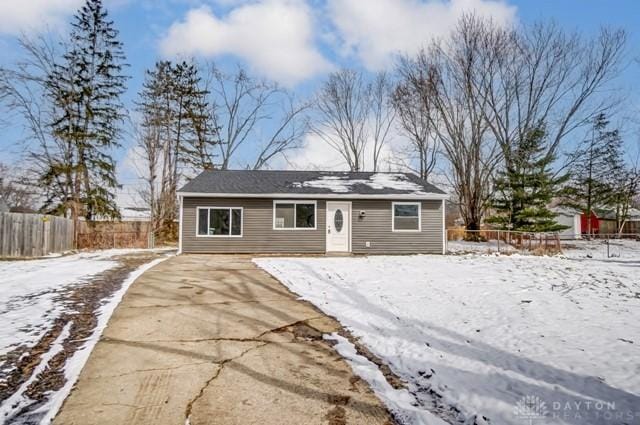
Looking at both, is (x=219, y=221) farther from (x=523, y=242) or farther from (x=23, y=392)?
(x=523, y=242)

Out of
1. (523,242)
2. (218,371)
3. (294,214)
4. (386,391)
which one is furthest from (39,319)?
(523,242)

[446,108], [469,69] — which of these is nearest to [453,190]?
[446,108]

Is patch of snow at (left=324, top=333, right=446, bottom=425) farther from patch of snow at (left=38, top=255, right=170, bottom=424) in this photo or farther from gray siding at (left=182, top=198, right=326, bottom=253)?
gray siding at (left=182, top=198, right=326, bottom=253)

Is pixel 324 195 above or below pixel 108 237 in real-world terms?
above

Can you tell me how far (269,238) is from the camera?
14.0 metres

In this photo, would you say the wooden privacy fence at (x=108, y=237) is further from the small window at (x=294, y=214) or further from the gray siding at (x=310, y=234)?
the small window at (x=294, y=214)

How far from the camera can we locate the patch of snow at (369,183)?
1467cm

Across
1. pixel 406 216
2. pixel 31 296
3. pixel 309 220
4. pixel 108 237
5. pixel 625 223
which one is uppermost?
pixel 406 216

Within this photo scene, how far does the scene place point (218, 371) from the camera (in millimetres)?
3156

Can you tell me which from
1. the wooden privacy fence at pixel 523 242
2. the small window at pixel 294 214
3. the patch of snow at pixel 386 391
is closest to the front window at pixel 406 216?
the wooden privacy fence at pixel 523 242

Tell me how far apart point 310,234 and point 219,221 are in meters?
3.47

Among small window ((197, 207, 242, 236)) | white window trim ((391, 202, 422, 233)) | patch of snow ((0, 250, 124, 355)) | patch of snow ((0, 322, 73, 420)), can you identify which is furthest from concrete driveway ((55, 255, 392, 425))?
white window trim ((391, 202, 422, 233))

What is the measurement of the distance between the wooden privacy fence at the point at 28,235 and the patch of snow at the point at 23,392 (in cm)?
1053

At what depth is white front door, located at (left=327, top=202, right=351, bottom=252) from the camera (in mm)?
14195
